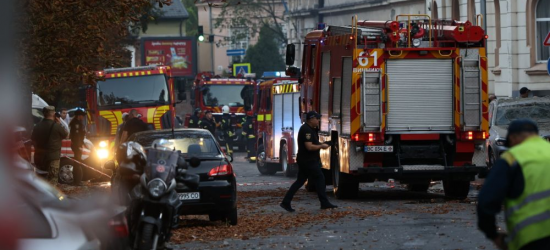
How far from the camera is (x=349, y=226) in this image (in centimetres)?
1412

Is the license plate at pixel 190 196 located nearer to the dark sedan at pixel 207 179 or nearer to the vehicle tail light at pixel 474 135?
the dark sedan at pixel 207 179

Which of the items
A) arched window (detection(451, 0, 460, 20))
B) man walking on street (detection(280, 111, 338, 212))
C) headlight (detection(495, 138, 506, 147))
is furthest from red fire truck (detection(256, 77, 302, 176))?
arched window (detection(451, 0, 460, 20))

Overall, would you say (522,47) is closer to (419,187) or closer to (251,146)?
(251,146)

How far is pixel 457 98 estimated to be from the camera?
18156 millimetres

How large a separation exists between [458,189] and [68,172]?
11277 millimetres

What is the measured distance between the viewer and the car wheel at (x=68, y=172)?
26531mm

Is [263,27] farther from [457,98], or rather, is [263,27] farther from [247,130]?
[457,98]

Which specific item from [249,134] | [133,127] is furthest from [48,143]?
[249,134]

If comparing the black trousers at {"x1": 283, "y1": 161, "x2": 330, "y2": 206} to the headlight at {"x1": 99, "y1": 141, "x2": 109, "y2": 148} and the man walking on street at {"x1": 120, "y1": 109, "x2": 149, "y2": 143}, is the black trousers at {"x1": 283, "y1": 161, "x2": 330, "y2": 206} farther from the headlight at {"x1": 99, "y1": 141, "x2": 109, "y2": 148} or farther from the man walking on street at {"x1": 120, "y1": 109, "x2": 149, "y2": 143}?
the headlight at {"x1": 99, "y1": 141, "x2": 109, "y2": 148}

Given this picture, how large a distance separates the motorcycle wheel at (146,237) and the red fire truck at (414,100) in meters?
8.27

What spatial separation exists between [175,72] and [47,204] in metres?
71.6

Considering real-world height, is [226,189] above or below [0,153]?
below

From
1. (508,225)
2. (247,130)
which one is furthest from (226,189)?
(247,130)

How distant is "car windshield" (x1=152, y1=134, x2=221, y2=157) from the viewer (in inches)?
576
